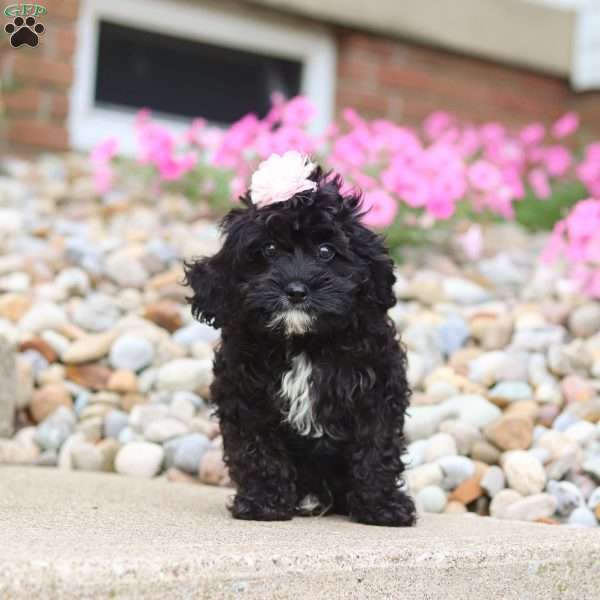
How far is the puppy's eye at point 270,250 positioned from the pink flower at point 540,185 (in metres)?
4.75

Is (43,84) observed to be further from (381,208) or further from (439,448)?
(439,448)

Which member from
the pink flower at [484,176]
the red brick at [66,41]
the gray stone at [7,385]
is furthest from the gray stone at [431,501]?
the red brick at [66,41]

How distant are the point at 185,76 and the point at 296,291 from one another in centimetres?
565

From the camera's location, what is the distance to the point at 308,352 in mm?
2842

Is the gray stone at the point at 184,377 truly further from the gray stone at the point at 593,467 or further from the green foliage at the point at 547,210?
the green foliage at the point at 547,210

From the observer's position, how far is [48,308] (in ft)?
15.5

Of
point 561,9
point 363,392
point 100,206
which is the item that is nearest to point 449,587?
point 363,392

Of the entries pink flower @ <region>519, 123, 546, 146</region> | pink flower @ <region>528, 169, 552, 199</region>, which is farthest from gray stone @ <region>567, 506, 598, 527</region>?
pink flower @ <region>519, 123, 546, 146</region>

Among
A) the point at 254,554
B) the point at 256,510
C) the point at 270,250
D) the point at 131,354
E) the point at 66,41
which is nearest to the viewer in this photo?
the point at 254,554

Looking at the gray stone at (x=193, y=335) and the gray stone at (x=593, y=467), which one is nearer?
the gray stone at (x=593, y=467)

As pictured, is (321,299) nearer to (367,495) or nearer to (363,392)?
(363,392)

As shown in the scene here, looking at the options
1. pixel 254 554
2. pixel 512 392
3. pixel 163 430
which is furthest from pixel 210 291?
pixel 512 392

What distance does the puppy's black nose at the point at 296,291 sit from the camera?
2.63m

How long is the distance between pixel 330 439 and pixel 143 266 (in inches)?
103
